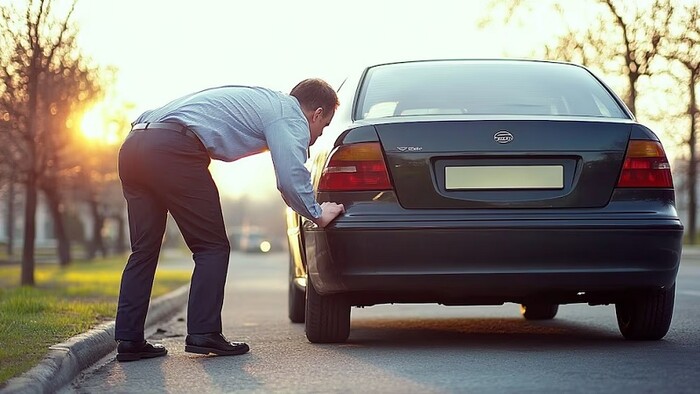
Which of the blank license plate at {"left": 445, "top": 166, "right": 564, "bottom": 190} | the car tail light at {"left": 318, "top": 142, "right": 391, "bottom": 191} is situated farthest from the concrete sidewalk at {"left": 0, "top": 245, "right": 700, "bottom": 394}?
the blank license plate at {"left": 445, "top": 166, "right": 564, "bottom": 190}

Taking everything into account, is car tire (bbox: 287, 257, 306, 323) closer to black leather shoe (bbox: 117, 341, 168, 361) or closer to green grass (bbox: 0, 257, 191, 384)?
green grass (bbox: 0, 257, 191, 384)

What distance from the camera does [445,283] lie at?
6.01 meters

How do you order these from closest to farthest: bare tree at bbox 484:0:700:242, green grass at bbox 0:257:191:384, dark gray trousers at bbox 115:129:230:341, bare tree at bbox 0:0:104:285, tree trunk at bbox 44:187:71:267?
green grass at bbox 0:257:191:384 < dark gray trousers at bbox 115:129:230:341 < bare tree at bbox 0:0:104:285 < bare tree at bbox 484:0:700:242 < tree trunk at bbox 44:187:71:267

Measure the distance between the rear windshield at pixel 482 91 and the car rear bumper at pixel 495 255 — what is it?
744mm

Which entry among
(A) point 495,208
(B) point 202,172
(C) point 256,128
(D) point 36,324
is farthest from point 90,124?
(A) point 495,208

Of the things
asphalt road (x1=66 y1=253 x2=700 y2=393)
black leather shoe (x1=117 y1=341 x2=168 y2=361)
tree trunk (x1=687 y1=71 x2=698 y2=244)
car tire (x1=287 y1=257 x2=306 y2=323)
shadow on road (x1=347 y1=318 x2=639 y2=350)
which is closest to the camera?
asphalt road (x1=66 y1=253 x2=700 y2=393)

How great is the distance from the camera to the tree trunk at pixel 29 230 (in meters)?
15.2

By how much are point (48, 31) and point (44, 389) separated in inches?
334

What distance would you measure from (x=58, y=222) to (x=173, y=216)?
20.9 metres

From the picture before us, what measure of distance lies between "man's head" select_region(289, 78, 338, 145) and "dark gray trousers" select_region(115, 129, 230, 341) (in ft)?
1.84

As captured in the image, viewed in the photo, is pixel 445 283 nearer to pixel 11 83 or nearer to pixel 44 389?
pixel 44 389

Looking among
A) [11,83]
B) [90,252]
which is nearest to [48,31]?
[11,83]

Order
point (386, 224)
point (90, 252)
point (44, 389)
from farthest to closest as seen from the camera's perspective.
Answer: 1. point (90, 252)
2. point (386, 224)
3. point (44, 389)

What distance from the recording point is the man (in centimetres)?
612
